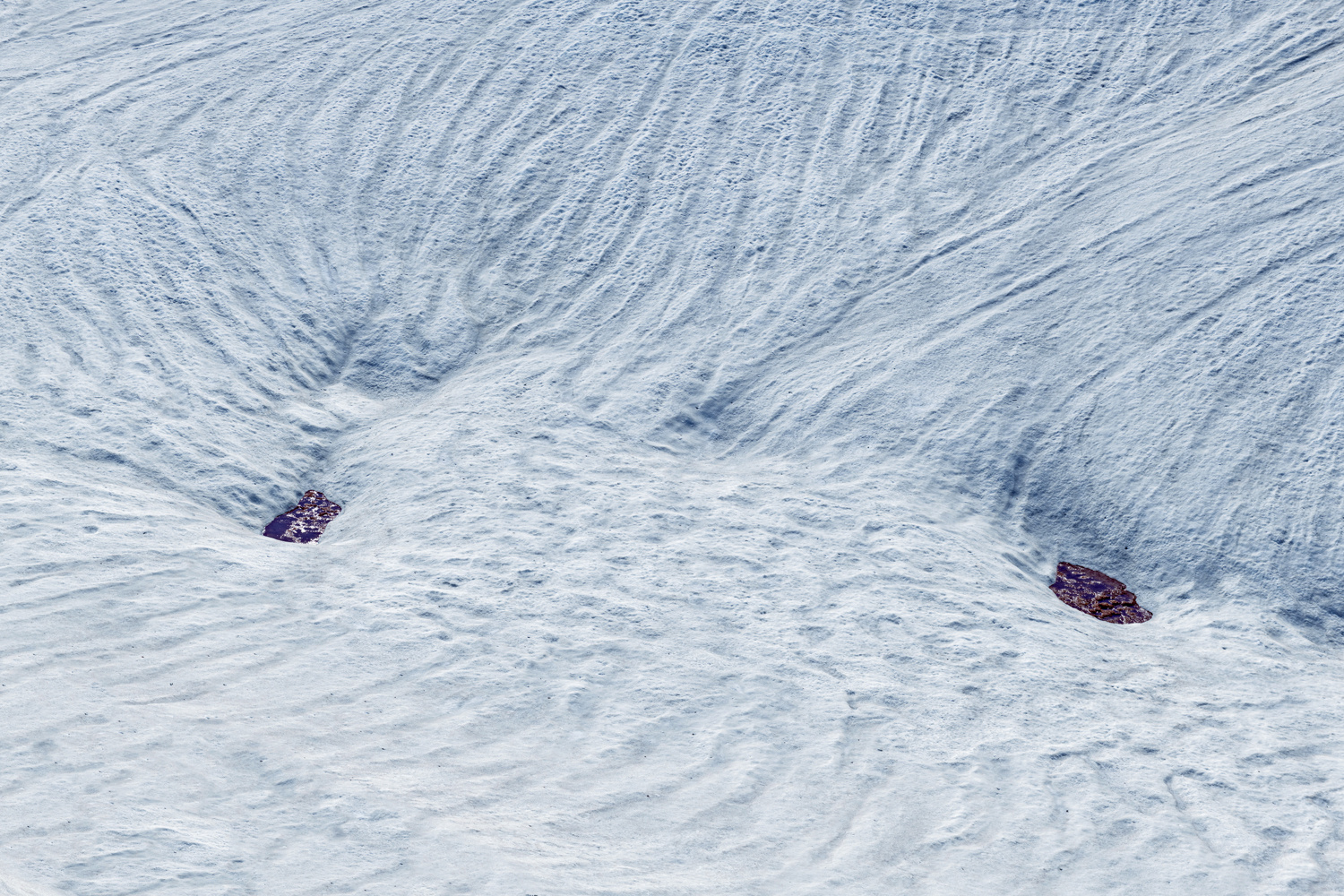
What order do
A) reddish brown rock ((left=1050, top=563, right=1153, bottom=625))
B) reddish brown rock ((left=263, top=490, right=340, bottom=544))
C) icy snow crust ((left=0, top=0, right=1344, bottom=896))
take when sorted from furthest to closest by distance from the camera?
reddish brown rock ((left=263, top=490, right=340, bottom=544)) < reddish brown rock ((left=1050, top=563, right=1153, bottom=625)) < icy snow crust ((left=0, top=0, right=1344, bottom=896))

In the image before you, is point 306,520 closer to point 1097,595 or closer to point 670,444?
point 670,444

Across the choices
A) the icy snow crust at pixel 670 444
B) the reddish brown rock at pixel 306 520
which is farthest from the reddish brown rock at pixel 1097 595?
the reddish brown rock at pixel 306 520

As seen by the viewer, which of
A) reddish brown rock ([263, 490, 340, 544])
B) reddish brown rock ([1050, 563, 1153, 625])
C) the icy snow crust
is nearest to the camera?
the icy snow crust

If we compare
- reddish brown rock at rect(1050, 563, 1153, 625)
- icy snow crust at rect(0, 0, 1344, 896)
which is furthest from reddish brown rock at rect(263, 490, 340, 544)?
reddish brown rock at rect(1050, 563, 1153, 625)

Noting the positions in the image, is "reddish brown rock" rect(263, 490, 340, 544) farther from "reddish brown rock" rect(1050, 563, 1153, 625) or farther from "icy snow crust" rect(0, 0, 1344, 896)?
"reddish brown rock" rect(1050, 563, 1153, 625)

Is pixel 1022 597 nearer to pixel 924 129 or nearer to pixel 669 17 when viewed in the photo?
pixel 924 129

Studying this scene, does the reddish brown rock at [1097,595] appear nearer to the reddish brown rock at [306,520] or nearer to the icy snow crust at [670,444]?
the icy snow crust at [670,444]

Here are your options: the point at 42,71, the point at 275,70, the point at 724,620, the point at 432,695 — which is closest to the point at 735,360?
the point at 724,620
